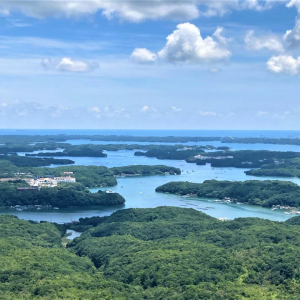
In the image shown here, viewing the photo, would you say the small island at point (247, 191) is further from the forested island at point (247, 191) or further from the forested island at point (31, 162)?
the forested island at point (31, 162)

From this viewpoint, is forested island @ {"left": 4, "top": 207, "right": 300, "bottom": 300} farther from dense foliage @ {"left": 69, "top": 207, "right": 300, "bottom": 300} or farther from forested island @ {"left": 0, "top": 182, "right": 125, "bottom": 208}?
forested island @ {"left": 0, "top": 182, "right": 125, "bottom": 208}

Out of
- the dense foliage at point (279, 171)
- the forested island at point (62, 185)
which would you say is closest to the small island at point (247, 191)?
the forested island at point (62, 185)

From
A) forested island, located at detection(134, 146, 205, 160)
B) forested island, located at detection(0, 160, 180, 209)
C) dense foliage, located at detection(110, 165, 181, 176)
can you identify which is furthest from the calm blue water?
forested island, located at detection(134, 146, 205, 160)

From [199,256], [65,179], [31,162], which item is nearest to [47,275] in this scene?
[199,256]

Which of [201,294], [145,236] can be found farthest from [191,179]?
[201,294]

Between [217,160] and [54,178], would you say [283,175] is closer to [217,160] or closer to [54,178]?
[217,160]
